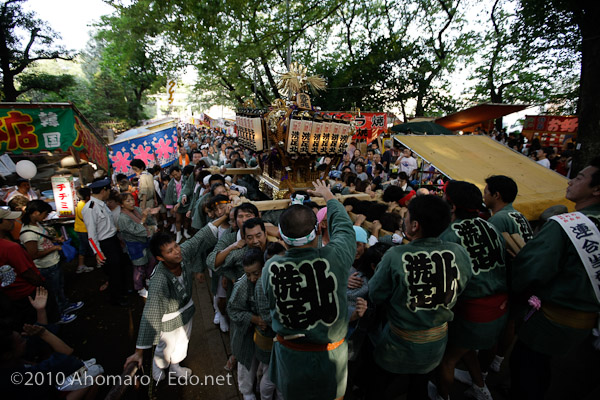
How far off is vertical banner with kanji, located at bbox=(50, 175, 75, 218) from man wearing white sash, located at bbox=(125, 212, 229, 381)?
4124mm

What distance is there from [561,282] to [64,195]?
26.1ft

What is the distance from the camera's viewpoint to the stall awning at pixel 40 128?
5.06 meters

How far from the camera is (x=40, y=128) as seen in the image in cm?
521

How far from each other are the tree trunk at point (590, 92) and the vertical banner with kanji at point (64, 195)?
43.4 feet

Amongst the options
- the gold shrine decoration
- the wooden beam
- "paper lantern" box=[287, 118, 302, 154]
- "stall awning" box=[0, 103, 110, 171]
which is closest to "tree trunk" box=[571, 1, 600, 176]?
the gold shrine decoration

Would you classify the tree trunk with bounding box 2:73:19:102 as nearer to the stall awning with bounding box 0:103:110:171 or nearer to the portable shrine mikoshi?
the stall awning with bounding box 0:103:110:171

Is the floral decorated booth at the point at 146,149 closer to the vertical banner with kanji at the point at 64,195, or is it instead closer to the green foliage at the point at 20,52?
the vertical banner with kanji at the point at 64,195

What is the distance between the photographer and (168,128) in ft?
27.2

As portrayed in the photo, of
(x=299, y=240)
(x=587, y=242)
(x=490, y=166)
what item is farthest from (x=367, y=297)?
(x=490, y=166)

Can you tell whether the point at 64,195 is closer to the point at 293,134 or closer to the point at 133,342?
the point at 133,342

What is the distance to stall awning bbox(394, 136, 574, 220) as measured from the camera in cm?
495

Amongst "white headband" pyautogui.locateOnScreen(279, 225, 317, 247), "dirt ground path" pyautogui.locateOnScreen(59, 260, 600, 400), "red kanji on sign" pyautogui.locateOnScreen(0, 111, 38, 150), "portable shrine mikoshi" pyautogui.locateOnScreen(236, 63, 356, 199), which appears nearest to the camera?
"white headband" pyautogui.locateOnScreen(279, 225, 317, 247)

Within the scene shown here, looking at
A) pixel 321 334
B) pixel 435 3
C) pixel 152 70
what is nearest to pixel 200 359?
pixel 321 334

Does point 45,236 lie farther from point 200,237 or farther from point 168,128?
point 168,128
